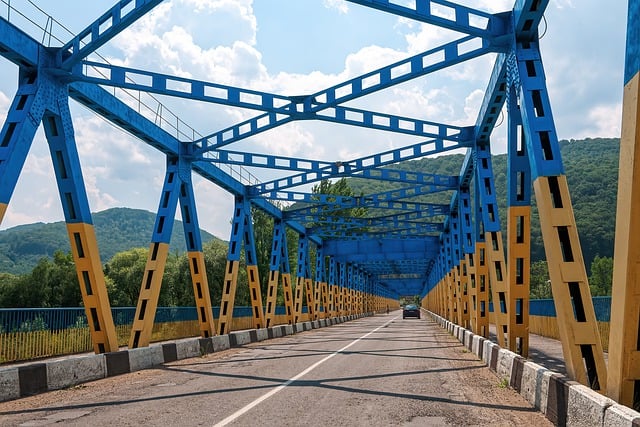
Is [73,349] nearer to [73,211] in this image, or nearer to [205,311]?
[205,311]

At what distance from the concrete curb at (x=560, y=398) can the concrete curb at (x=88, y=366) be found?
9.05 metres

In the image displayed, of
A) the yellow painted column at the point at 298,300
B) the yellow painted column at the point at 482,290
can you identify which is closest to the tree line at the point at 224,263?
the yellow painted column at the point at 298,300

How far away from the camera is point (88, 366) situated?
44.8ft

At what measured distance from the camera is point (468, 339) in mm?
22141

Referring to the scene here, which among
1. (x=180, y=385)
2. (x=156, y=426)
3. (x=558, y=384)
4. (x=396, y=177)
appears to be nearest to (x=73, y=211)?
(x=180, y=385)

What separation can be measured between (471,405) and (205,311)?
15.4 m

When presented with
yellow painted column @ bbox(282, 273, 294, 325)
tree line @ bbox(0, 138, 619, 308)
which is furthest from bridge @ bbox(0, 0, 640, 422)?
tree line @ bbox(0, 138, 619, 308)

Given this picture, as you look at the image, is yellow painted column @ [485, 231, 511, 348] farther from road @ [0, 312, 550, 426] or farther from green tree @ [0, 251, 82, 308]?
green tree @ [0, 251, 82, 308]

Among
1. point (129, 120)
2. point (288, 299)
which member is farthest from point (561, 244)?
point (288, 299)

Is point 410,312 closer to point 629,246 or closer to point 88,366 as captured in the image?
point 88,366

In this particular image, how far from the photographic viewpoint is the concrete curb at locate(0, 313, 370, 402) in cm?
1117

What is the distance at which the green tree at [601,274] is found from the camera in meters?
113

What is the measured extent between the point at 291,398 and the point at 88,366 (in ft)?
19.3

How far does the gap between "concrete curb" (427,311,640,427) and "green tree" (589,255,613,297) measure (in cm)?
10148
